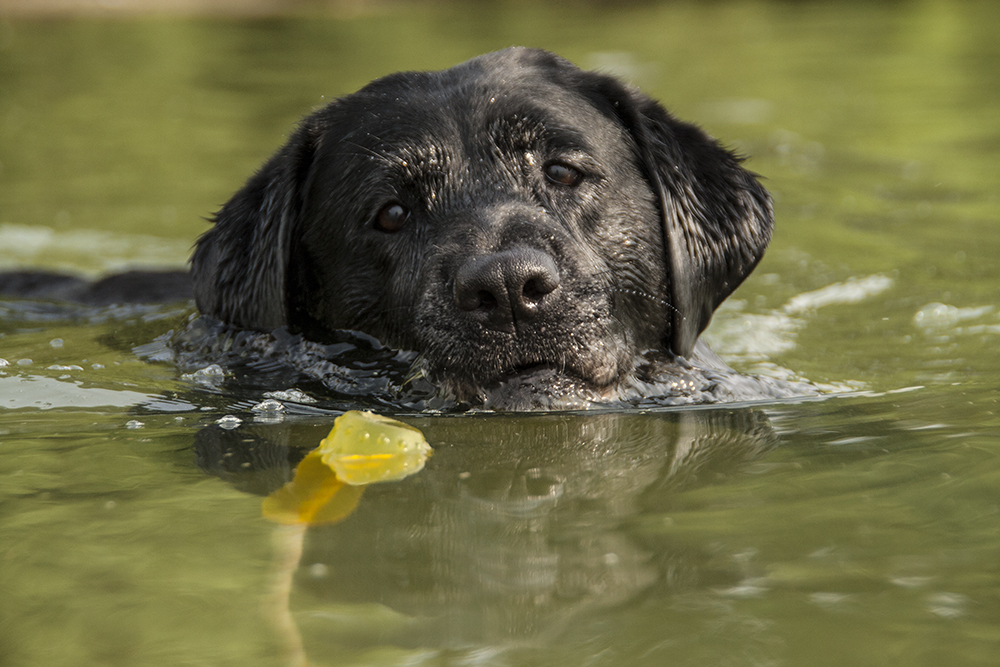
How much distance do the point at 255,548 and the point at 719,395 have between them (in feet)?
6.77

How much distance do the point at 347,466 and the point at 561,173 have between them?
5.16 feet

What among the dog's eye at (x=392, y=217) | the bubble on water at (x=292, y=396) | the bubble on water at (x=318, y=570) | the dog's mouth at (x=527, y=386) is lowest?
the bubble on water at (x=318, y=570)

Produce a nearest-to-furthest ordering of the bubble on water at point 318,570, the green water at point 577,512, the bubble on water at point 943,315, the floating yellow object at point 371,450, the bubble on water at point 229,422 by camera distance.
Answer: the green water at point 577,512 < the bubble on water at point 318,570 < the floating yellow object at point 371,450 < the bubble on water at point 229,422 < the bubble on water at point 943,315

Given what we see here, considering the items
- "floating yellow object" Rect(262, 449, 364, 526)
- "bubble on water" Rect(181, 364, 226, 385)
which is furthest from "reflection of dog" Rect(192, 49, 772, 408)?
"floating yellow object" Rect(262, 449, 364, 526)

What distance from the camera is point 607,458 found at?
2928mm

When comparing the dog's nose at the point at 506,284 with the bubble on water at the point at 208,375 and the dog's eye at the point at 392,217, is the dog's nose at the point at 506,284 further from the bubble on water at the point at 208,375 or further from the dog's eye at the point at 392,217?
the bubble on water at the point at 208,375

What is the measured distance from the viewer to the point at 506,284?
3279mm

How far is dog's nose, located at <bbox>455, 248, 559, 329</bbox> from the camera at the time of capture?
10.7 feet

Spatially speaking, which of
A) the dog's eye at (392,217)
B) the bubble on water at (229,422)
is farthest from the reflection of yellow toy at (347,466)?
the dog's eye at (392,217)

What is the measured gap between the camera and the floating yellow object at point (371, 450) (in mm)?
2754

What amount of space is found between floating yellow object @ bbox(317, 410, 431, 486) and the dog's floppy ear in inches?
58.7

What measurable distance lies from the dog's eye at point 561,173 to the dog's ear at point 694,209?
421 mm

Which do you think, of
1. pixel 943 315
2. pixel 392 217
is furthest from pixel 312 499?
pixel 943 315

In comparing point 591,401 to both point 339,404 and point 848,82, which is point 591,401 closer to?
point 339,404
